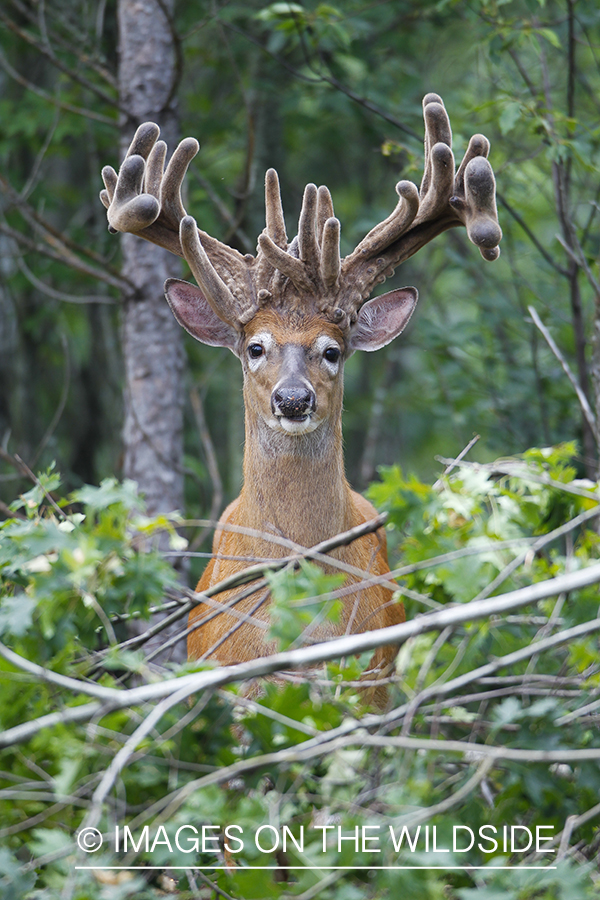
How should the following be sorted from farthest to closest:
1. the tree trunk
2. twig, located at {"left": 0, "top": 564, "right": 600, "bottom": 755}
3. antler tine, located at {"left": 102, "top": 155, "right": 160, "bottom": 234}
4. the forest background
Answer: the tree trunk → antler tine, located at {"left": 102, "top": 155, "right": 160, "bottom": 234} → the forest background → twig, located at {"left": 0, "top": 564, "right": 600, "bottom": 755}

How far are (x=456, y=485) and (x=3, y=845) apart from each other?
1642 mm

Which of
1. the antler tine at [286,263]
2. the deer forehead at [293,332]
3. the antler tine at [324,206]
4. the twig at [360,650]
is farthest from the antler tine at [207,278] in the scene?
the twig at [360,650]

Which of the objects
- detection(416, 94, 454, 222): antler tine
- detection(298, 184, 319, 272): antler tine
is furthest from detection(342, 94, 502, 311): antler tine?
detection(298, 184, 319, 272): antler tine

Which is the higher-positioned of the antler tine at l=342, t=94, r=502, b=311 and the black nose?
the antler tine at l=342, t=94, r=502, b=311

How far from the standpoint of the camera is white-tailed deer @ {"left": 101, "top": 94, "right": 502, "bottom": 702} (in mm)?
3973

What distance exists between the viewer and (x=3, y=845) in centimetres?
245

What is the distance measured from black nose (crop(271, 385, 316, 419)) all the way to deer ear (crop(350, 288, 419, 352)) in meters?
0.82

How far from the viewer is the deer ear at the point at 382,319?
4.71m

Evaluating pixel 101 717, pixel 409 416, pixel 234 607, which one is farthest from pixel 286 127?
pixel 101 717

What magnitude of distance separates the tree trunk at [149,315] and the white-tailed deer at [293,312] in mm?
806

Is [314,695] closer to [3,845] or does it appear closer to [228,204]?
[3,845]

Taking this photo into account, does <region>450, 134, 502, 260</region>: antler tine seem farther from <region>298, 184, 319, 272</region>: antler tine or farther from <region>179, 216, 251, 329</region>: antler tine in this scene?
<region>179, 216, 251, 329</region>: antler tine

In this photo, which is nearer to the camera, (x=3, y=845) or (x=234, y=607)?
(x=3, y=845)

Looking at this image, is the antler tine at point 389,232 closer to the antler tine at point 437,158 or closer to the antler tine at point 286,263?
the antler tine at point 437,158
